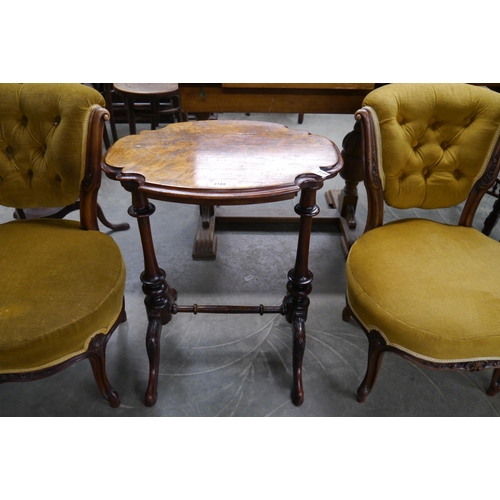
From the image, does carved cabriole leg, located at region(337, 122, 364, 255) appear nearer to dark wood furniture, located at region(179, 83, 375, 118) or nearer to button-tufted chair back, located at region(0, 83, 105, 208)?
dark wood furniture, located at region(179, 83, 375, 118)


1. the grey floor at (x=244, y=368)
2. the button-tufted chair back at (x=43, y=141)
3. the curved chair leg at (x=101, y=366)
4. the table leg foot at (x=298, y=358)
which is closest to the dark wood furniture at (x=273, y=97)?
the button-tufted chair back at (x=43, y=141)

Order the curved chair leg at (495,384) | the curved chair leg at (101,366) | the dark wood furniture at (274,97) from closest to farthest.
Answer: the curved chair leg at (101,366) → the curved chair leg at (495,384) → the dark wood furniture at (274,97)

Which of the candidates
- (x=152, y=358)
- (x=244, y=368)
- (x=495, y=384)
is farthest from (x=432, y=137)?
(x=152, y=358)

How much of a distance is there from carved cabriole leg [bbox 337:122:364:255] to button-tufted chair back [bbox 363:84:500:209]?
1.71 feet

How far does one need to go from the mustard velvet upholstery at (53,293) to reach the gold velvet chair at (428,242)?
33.5 inches

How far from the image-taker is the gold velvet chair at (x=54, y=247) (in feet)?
3.73

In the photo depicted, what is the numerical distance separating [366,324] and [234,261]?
1052mm

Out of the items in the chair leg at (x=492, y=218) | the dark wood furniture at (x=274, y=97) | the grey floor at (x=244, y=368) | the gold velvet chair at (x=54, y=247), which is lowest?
the grey floor at (x=244, y=368)

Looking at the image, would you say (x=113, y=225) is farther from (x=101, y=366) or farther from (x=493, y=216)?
(x=493, y=216)

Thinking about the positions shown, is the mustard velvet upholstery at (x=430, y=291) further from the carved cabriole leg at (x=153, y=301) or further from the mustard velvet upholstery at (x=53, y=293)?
the mustard velvet upholstery at (x=53, y=293)

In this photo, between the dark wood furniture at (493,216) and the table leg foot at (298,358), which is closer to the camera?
the table leg foot at (298,358)

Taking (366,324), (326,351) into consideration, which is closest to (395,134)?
(366,324)

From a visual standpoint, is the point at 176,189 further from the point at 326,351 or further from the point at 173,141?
the point at 326,351

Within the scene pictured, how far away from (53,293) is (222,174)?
25.5 inches
